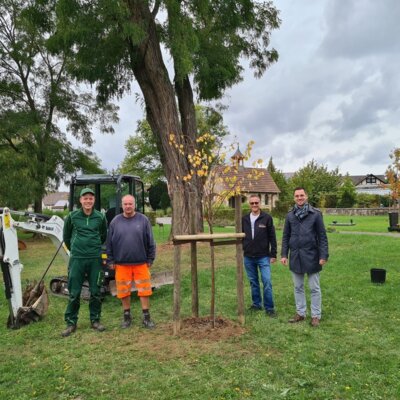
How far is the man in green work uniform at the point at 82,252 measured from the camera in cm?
536

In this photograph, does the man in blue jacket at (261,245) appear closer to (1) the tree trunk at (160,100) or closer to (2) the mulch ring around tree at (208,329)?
(2) the mulch ring around tree at (208,329)

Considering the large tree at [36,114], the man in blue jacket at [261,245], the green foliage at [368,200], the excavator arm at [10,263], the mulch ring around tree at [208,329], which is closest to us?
the mulch ring around tree at [208,329]

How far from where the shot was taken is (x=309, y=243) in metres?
5.41

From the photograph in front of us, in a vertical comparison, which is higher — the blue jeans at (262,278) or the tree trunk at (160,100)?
the tree trunk at (160,100)

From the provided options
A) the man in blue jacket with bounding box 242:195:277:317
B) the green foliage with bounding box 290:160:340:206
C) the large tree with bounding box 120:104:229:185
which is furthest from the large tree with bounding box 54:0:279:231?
the green foliage with bounding box 290:160:340:206

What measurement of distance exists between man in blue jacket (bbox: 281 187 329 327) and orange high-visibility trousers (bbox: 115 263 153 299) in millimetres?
2046

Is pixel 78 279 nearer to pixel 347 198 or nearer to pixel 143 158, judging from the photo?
pixel 143 158

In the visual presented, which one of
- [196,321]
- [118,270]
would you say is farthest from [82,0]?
[196,321]

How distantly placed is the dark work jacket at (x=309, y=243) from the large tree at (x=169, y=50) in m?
5.00

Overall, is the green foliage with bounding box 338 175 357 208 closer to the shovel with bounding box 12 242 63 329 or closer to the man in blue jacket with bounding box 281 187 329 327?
the man in blue jacket with bounding box 281 187 329 327

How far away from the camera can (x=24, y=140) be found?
2016cm

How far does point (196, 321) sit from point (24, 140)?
17730 millimetres

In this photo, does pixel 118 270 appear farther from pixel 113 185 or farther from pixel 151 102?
pixel 151 102

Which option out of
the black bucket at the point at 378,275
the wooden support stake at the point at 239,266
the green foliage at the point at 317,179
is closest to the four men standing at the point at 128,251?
the wooden support stake at the point at 239,266
